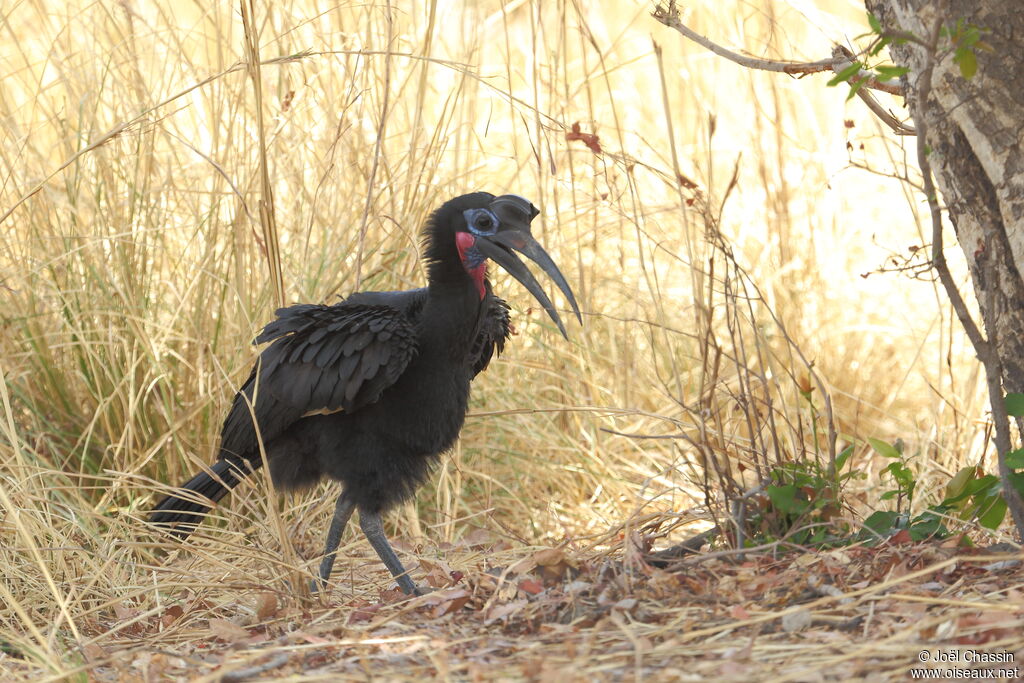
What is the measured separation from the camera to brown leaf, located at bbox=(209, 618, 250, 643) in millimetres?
2529

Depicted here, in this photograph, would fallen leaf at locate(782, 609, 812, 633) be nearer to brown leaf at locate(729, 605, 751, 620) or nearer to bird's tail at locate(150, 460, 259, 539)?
brown leaf at locate(729, 605, 751, 620)

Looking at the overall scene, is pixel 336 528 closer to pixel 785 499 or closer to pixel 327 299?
pixel 327 299

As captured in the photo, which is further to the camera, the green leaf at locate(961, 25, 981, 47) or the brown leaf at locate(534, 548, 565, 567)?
the brown leaf at locate(534, 548, 565, 567)

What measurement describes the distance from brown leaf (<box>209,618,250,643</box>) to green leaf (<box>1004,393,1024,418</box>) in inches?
69.7

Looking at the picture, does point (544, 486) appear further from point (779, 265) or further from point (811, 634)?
point (811, 634)

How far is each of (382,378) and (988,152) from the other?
5.22 ft

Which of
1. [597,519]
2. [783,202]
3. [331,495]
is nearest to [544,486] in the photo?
[597,519]

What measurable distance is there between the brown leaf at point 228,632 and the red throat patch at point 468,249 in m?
1.13

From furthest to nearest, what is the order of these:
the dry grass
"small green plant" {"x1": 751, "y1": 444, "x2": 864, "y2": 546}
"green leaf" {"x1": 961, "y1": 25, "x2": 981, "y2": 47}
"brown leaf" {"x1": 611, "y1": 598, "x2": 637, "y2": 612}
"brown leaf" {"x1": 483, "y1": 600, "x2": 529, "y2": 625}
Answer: the dry grass < "small green plant" {"x1": 751, "y1": 444, "x2": 864, "y2": 546} < "brown leaf" {"x1": 483, "y1": 600, "x2": 529, "y2": 625} < "brown leaf" {"x1": 611, "y1": 598, "x2": 637, "y2": 612} < "green leaf" {"x1": 961, "y1": 25, "x2": 981, "y2": 47}

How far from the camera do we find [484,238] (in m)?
3.08

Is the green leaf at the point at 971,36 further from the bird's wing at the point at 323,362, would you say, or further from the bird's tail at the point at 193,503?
the bird's tail at the point at 193,503

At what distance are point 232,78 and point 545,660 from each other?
10.6ft

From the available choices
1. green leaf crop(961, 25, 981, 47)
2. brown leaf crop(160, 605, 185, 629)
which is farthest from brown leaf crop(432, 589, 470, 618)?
green leaf crop(961, 25, 981, 47)

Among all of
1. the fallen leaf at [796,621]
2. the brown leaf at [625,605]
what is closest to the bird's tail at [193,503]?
the brown leaf at [625,605]
